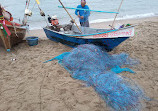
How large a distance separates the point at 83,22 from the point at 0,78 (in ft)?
14.2

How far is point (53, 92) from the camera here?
9.97 ft

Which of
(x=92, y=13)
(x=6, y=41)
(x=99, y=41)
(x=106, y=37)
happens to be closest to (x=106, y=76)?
(x=106, y=37)

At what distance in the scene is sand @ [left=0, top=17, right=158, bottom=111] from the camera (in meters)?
2.68

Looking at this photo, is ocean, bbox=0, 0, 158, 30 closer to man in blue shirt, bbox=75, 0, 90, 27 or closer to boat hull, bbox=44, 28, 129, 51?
man in blue shirt, bbox=75, 0, 90, 27

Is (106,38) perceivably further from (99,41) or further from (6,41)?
(6,41)

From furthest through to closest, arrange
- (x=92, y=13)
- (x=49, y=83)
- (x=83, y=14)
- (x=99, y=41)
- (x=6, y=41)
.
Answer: (x=92, y=13), (x=83, y=14), (x=6, y=41), (x=99, y=41), (x=49, y=83)

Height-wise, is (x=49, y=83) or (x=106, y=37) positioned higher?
(x=106, y=37)

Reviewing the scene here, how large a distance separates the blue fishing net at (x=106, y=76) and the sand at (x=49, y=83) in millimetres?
167

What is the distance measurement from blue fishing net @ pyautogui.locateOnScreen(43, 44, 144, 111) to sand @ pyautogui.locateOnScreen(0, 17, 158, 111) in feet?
0.55

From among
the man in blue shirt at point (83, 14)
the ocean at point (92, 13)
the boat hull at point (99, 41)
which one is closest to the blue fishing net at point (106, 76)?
the boat hull at point (99, 41)

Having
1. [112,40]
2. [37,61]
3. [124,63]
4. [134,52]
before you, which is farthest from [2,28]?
[134,52]

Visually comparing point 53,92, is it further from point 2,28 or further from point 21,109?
point 2,28

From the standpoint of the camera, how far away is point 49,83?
3369mm

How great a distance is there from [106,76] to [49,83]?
152cm
